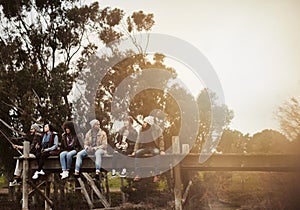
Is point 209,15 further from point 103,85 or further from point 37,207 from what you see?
point 37,207

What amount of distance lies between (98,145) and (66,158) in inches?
33.0

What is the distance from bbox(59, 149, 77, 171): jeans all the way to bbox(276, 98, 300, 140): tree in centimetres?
976

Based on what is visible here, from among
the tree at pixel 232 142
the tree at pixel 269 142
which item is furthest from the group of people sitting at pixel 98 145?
the tree at pixel 232 142

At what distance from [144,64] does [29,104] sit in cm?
690

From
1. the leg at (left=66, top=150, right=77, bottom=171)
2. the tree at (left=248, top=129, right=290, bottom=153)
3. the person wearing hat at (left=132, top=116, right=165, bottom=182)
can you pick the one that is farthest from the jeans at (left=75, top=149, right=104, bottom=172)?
the tree at (left=248, top=129, right=290, bottom=153)

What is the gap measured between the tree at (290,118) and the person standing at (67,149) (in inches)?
380

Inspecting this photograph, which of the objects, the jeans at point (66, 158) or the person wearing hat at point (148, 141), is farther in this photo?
the jeans at point (66, 158)

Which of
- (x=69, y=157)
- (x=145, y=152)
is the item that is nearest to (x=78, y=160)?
(x=69, y=157)

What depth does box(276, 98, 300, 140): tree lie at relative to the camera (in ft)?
57.0

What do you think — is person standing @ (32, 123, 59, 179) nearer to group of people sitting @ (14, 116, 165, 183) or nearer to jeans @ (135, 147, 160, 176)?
group of people sitting @ (14, 116, 165, 183)

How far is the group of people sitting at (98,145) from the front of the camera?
33.3 feet

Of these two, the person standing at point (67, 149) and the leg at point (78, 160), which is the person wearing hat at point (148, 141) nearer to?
the leg at point (78, 160)

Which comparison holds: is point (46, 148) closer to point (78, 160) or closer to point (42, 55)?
point (78, 160)

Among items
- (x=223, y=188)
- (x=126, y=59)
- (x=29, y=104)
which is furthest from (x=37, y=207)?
(x=223, y=188)
